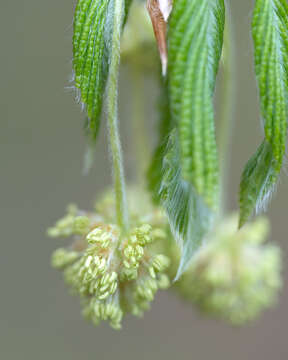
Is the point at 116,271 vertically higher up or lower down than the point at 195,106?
lower down

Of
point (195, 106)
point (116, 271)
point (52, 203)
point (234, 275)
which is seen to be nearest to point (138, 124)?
point (234, 275)

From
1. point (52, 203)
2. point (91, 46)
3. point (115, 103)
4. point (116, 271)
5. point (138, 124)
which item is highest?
point (91, 46)

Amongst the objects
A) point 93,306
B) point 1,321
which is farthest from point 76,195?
point 93,306

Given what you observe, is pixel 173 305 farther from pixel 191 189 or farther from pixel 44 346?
pixel 191 189

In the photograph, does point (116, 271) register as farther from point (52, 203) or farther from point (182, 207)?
point (52, 203)

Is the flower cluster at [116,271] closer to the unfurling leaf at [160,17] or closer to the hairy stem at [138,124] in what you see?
the unfurling leaf at [160,17]
